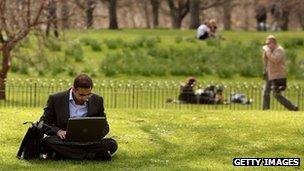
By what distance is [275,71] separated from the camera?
1917 cm

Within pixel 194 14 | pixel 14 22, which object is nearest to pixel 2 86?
pixel 14 22

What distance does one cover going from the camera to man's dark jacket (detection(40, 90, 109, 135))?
418 inches

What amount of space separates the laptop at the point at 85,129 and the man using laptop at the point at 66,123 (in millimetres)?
55

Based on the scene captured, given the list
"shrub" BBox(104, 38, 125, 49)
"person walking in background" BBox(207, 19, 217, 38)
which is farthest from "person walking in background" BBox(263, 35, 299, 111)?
"person walking in background" BBox(207, 19, 217, 38)

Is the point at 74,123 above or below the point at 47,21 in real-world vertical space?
below

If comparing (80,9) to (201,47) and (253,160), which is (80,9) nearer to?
A: (201,47)

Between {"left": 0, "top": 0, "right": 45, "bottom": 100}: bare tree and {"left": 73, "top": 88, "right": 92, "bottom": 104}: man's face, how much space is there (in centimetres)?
1034

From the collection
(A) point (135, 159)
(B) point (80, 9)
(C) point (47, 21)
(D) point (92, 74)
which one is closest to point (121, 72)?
(D) point (92, 74)

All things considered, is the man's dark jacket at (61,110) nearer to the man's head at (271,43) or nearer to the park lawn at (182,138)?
the park lawn at (182,138)

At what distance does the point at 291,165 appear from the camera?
10539mm

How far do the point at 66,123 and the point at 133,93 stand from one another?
33.7 feet

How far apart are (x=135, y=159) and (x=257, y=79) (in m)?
16.4

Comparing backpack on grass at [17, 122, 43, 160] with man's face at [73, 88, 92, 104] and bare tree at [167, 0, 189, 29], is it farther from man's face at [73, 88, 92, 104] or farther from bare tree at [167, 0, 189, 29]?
bare tree at [167, 0, 189, 29]

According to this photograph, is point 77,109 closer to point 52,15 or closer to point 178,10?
point 52,15
